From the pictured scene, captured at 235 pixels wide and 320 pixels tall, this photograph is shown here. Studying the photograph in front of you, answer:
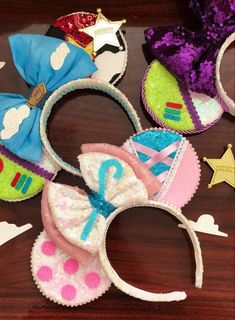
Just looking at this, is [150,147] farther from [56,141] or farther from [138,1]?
[138,1]

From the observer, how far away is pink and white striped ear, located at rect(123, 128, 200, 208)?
79 centimetres

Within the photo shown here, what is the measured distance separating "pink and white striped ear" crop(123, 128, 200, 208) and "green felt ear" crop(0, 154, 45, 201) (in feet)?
0.52

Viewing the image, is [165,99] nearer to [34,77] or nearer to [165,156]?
[165,156]

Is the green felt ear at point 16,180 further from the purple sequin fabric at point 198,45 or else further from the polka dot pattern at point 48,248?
the purple sequin fabric at point 198,45

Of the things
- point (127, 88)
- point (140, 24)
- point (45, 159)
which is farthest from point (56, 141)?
point (140, 24)

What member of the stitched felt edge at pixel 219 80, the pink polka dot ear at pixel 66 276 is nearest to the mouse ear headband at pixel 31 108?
the pink polka dot ear at pixel 66 276

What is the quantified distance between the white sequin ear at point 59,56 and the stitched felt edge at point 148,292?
248mm

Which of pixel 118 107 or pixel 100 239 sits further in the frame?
pixel 118 107

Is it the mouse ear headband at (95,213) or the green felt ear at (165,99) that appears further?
the green felt ear at (165,99)

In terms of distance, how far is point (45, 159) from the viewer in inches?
31.3

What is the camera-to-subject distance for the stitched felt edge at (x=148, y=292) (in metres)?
0.74

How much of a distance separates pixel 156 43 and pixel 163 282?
401mm

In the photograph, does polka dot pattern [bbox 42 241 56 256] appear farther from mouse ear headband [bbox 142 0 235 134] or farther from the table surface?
mouse ear headband [bbox 142 0 235 134]

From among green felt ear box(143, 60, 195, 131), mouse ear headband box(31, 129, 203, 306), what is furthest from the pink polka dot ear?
green felt ear box(143, 60, 195, 131)
